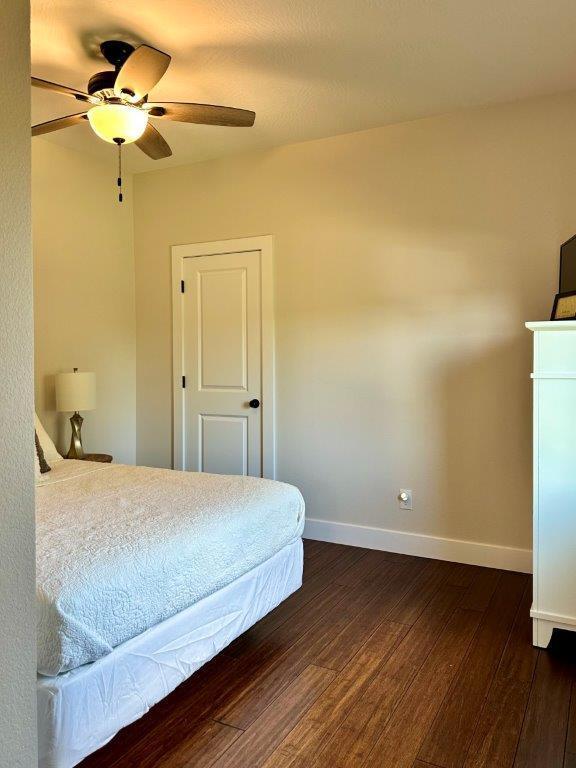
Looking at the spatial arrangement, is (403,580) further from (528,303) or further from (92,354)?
(92,354)

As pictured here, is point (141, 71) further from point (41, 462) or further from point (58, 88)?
point (41, 462)

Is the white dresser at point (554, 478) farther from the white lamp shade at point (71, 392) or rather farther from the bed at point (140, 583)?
the white lamp shade at point (71, 392)

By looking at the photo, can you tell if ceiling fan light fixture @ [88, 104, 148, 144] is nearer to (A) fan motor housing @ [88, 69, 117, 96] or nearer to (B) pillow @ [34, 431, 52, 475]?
(A) fan motor housing @ [88, 69, 117, 96]

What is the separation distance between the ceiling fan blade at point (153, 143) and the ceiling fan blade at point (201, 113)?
0.16m

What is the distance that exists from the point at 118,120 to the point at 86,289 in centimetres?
A: 193

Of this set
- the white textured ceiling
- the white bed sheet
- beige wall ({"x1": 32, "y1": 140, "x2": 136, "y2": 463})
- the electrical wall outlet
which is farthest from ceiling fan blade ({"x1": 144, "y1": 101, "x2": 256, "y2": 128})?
the electrical wall outlet

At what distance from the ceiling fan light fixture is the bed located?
161cm

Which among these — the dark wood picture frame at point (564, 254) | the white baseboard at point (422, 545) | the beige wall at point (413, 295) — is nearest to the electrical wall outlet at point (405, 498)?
the beige wall at point (413, 295)

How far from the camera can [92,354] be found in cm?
423

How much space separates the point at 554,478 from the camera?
2461 mm

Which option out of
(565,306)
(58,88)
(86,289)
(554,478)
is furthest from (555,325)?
(86,289)

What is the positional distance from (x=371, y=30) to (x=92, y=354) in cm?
285

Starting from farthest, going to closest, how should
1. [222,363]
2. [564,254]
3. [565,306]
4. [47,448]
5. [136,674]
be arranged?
[222,363], [47,448], [564,254], [565,306], [136,674]

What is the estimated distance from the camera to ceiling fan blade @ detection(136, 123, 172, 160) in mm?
2768
